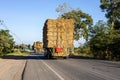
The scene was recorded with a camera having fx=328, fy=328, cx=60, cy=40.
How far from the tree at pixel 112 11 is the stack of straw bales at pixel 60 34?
16658mm

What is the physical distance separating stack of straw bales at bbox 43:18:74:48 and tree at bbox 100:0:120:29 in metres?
16.7

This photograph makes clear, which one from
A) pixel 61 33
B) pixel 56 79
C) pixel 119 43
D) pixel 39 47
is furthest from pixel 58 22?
pixel 39 47

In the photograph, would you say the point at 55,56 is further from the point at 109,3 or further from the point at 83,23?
the point at 83,23

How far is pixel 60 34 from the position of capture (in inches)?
1734

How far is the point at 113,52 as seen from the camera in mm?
53188

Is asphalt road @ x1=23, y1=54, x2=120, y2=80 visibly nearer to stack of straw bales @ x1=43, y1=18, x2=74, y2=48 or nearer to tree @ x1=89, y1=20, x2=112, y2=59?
stack of straw bales @ x1=43, y1=18, x2=74, y2=48

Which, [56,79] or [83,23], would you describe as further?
[83,23]

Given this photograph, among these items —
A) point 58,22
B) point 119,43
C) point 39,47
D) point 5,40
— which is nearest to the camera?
point 58,22

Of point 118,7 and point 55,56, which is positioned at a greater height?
point 118,7

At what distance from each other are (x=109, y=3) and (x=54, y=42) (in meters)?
19.2

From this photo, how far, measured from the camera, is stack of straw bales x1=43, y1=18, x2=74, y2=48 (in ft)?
143

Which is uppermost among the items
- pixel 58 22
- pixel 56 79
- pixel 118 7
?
pixel 118 7

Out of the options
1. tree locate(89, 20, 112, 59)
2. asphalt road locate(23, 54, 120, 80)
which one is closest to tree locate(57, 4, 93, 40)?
tree locate(89, 20, 112, 59)

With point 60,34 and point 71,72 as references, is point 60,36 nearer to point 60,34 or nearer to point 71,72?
point 60,34
